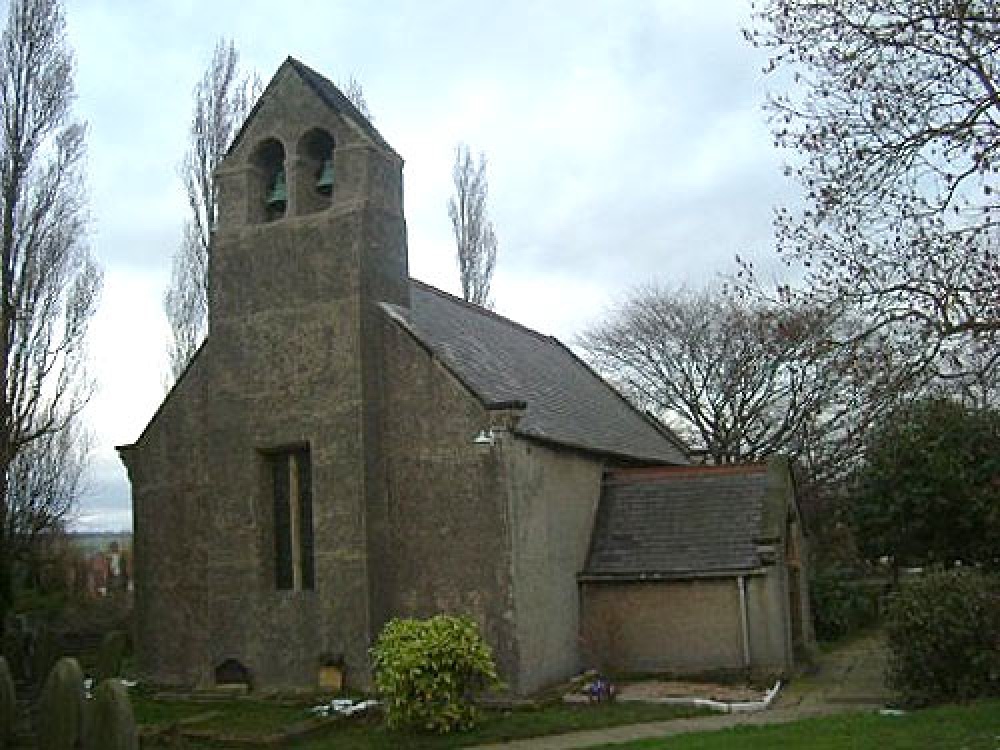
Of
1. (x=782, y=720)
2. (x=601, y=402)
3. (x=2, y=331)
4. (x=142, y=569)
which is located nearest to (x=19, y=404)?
(x=2, y=331)

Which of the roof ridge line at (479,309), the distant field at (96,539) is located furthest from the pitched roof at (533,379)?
the distant field at (96,539)

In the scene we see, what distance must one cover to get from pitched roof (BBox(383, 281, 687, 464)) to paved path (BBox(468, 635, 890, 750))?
5844 mm

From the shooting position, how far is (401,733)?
53.9ft

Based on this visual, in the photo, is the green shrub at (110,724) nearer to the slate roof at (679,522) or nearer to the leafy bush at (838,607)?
the slate roof at (679,522)

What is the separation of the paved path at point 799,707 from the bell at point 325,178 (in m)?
11.3

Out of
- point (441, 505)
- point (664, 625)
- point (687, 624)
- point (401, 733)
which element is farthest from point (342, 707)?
point (687, 624)

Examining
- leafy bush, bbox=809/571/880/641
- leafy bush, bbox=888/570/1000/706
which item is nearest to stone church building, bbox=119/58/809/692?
leafy bush, bbox=888/570/1000/706

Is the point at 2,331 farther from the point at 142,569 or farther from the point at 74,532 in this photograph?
the point at 74,532

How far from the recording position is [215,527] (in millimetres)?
Answer: 21641

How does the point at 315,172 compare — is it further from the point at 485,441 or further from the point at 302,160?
the point at 485,441

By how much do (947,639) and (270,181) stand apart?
14973 mm

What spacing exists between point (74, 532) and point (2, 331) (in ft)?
96.5

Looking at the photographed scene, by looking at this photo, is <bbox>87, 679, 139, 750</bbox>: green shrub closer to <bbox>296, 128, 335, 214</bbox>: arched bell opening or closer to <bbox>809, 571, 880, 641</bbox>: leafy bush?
<bbox>296, 128, 335, 214</bbox>: arched bell opening

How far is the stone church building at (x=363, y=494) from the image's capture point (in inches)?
789
